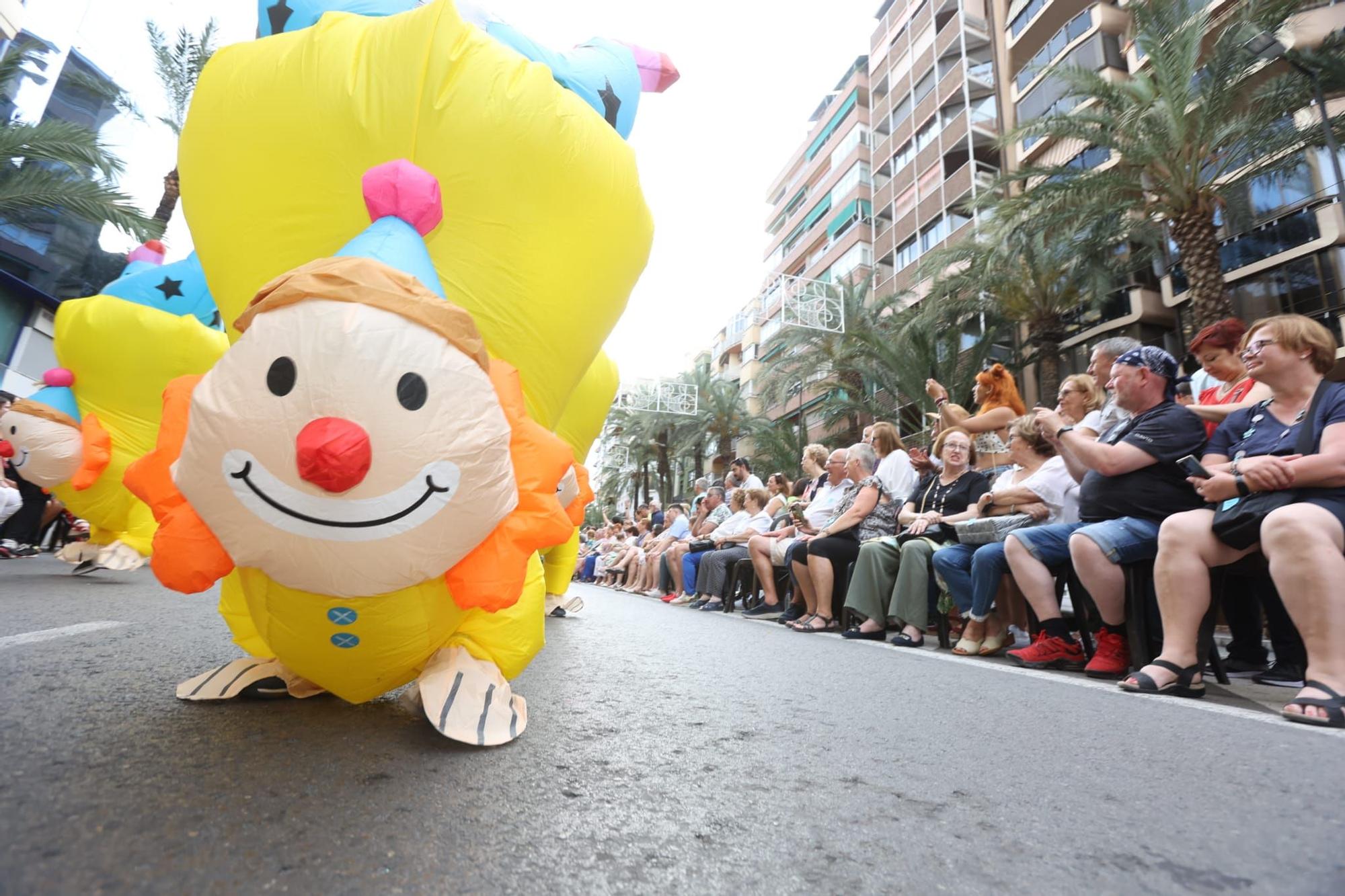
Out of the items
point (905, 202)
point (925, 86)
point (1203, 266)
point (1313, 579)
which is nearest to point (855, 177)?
point (905, 202)

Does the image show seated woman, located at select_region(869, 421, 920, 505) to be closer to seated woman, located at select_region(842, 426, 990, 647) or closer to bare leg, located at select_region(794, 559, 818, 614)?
seated woman, located at select_region(842, 426, 990, 647)

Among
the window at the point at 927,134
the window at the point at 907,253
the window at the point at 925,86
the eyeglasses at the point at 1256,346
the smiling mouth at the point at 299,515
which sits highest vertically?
the window at the point at 925,86

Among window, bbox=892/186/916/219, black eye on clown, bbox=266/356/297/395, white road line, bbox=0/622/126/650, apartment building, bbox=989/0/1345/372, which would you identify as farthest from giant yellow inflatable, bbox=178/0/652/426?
window, bbox=892/186/916/219

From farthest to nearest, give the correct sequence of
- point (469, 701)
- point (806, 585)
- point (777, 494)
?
point (777, 494) → point (806, 585) → point (469, 701)

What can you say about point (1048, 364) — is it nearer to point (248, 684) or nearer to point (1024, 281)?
point (1024, 281)

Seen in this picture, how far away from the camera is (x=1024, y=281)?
650 inches

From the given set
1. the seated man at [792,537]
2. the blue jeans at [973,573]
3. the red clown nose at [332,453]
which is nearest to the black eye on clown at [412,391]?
the red clown nose at [332,453]

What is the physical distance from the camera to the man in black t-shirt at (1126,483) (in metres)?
3.31

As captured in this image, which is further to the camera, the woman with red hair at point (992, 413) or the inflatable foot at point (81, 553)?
the inflatable foot at point (81, 553)

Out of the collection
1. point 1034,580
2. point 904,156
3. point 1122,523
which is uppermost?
point 904,156

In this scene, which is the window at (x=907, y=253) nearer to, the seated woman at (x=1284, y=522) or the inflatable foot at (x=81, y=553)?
the seated woman at (x=1284, y=522)

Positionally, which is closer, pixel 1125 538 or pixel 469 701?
pixel 469 701

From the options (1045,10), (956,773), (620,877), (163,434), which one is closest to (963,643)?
(956,773)

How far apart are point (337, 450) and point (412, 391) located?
20 centimetres
